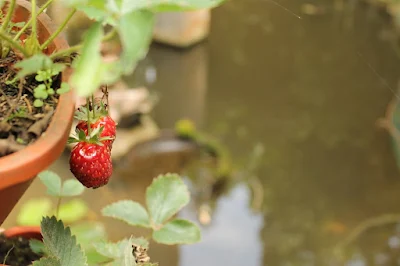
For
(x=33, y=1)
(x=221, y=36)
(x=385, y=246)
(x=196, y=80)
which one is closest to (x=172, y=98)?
(x=196, y=80)

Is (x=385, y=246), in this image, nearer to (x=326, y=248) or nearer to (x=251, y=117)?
(x=326, y=248)

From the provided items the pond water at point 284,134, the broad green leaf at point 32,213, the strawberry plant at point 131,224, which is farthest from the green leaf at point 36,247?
the pond water at point 284,134

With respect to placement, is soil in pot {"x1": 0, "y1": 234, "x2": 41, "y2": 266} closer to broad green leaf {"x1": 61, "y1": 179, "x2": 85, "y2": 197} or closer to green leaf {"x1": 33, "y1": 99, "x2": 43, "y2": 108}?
broad green leaf {"x1": 61, "y1": 179, "x2": 85, "y2": 197}

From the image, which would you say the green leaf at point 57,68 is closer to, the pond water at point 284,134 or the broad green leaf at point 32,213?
the broad green leaf at point 32,213

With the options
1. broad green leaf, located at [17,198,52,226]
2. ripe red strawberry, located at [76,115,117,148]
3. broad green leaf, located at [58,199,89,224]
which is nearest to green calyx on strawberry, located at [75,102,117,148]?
ripe red strawberry, located at [76,115,117,148]

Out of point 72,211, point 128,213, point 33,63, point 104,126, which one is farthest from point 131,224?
point 72,211

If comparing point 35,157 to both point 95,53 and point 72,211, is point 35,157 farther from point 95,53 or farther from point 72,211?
point 72,211
